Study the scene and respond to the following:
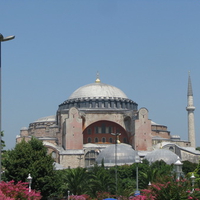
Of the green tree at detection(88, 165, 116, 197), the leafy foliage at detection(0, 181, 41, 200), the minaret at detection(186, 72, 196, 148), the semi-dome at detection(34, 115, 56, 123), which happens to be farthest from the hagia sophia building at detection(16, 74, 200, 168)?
the leafy foliage at detection(0, 181, 41, 200)

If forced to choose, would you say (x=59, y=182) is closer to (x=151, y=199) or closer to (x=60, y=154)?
(x=151, y=199)

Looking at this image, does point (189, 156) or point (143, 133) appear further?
point (143, 133)

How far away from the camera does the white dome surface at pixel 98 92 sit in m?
74.8

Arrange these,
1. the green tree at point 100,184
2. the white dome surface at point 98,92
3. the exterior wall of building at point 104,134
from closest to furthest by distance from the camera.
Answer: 1. the green tree at point 100,184
2. the exterior wall of building at point 104,134
3. the white dome surface at point 98,92

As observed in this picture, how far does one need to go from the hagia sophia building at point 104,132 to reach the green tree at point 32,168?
91.8ft

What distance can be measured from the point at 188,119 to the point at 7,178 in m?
46.4

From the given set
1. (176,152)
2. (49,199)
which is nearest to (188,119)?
(176,152)

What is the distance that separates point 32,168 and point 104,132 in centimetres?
3837

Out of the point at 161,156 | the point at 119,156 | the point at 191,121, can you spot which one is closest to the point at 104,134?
the point at 119,156

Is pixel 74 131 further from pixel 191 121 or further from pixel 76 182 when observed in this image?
pixel 76 182

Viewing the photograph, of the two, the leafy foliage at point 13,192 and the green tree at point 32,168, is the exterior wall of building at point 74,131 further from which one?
the leafy foliage at point 13,192

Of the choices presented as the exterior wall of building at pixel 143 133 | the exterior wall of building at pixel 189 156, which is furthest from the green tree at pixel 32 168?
the exterior wall of building at pixel 189 156

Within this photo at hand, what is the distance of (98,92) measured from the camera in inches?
2968

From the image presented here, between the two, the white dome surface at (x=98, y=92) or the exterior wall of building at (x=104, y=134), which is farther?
the white dome surface at (x=98, y=92)
